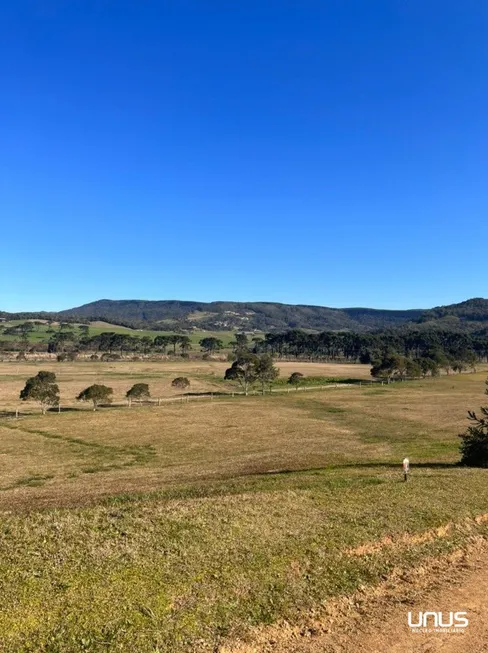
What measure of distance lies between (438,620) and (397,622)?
3.70ft

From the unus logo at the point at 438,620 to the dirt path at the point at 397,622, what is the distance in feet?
0.39

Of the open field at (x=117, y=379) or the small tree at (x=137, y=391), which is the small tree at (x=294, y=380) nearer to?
the open field at (x=117, y=379)

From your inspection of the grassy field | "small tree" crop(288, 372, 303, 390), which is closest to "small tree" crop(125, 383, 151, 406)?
"small tree" crop(288, 372, 303, 390)

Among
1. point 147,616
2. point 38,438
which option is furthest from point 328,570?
point 38,438

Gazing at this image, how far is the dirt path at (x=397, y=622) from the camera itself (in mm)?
10875

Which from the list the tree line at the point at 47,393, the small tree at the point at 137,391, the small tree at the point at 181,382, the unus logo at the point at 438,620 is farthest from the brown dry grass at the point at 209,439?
the unus logo at the point at 438,620

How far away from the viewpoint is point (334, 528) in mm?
16453

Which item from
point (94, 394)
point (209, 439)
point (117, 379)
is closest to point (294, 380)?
point (117, 379)

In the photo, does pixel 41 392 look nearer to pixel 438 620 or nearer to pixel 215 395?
pixel 215 395

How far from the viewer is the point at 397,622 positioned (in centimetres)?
1187

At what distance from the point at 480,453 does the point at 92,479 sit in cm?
2983

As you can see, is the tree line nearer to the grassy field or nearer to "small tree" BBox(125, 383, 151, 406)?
"small tree" BBox(125, 383, 151, 406)

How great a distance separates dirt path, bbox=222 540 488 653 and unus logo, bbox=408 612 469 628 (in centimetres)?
12

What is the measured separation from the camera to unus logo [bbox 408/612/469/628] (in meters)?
11.9
